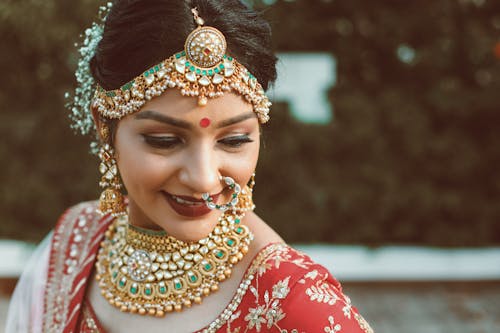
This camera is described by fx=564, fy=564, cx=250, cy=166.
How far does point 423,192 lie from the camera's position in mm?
4680

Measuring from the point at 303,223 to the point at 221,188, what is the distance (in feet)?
11.7

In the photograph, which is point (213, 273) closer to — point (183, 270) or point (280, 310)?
point (183, 270)

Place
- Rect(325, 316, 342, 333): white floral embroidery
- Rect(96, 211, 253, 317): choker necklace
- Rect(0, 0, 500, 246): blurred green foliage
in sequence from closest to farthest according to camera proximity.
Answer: Rect(325, 316, 342, 333): white floral embroidery → Rect(96, 211, 253, 317): choker necklace → Rect(0, 0, 500, 246): blurred green foliage

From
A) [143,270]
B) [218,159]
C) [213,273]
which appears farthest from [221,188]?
[143,270]

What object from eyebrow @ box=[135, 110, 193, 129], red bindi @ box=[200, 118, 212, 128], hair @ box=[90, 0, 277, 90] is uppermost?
hair @ box=[90, 0, 277, 90]

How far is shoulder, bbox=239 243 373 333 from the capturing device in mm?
1252

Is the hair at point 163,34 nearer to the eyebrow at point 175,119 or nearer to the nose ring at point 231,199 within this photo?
the eyebrow at point 175,119

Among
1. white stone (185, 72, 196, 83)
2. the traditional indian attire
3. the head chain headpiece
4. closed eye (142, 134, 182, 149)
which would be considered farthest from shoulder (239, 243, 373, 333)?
the head chain headpiece

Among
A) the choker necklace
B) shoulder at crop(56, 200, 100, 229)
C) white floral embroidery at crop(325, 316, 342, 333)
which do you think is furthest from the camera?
shoulder at crop(56, 200, 100, 229)

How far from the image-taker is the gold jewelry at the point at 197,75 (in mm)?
1251

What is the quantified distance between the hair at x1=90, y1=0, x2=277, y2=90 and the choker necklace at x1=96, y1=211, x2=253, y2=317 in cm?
42

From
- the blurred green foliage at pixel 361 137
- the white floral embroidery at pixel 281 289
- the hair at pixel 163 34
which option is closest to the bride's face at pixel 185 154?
the hair at pixel 163 34

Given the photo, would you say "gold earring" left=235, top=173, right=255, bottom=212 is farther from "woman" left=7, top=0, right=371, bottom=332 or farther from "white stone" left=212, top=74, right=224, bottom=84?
"white stone" left=212, top=74, right=224, bottom=84

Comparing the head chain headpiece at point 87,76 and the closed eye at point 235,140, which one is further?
the head chain headpiece at point 87,76
